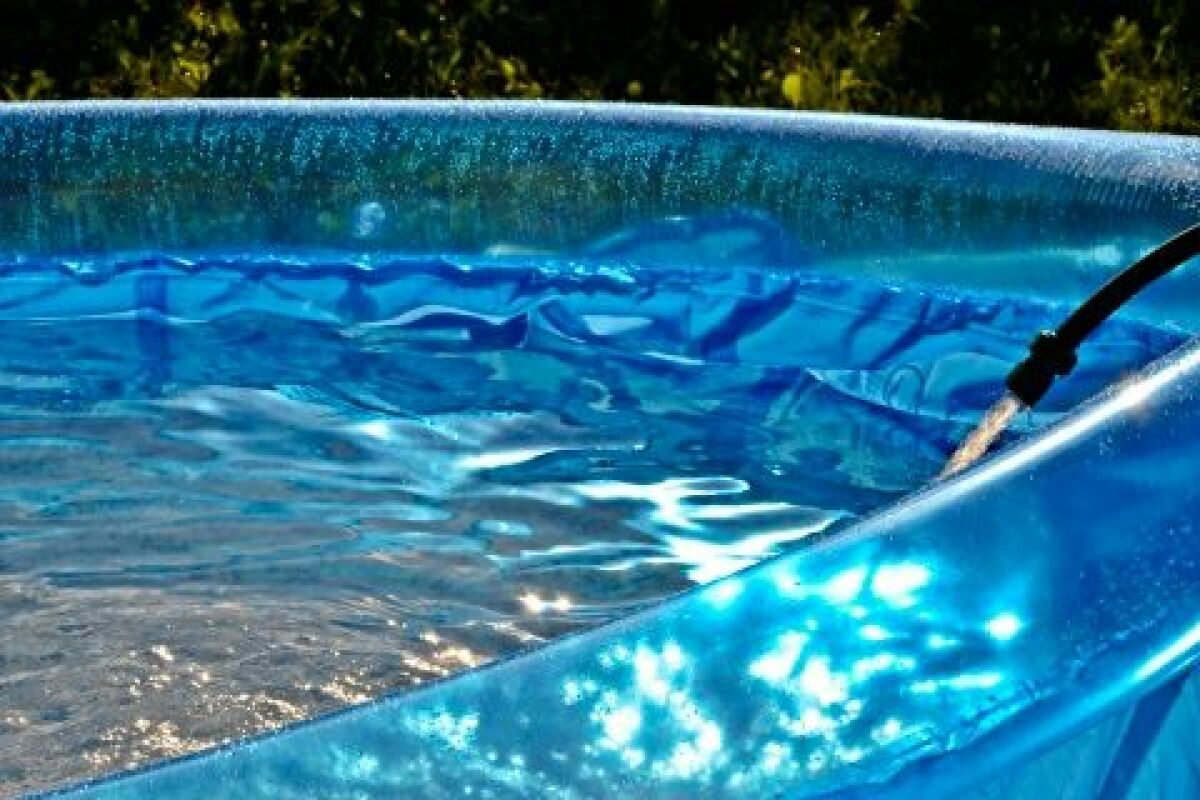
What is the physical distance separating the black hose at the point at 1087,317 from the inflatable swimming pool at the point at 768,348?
0.11 metres

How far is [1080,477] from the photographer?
133 cm

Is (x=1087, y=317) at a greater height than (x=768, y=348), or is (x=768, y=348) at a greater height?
(x=1087, y=317)

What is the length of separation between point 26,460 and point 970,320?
1.32 metres

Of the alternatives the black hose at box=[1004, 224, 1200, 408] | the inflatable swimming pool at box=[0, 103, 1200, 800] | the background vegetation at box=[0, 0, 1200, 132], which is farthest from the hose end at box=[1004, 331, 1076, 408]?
the background vegetation at box=[0, 0, 1200, 132]

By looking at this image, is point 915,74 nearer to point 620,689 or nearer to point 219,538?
point 219,538

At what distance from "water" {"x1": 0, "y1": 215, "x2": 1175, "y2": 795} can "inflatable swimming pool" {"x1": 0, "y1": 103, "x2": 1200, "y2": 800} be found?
14mm

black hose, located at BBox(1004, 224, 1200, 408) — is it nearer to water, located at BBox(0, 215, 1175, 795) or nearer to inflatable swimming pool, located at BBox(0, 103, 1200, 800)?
inflatable swimming pool, located at BBox(0, 103, 1200, 800)

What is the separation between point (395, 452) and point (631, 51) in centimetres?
225

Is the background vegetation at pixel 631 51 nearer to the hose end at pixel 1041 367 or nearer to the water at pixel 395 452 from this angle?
the water at pixel 395 452

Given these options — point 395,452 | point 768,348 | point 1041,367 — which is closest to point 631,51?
point 768,348

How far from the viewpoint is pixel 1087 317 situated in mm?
1949

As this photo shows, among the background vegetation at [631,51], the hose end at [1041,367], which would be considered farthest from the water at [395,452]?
the background vegetation at [631,51]

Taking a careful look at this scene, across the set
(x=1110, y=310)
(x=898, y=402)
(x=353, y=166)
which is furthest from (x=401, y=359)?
(x=1110, y=310)

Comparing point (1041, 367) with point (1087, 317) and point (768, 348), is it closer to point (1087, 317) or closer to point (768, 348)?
point (1087, 317)
